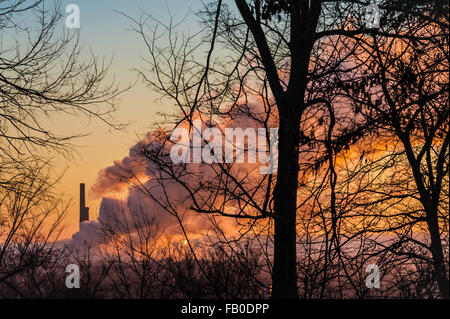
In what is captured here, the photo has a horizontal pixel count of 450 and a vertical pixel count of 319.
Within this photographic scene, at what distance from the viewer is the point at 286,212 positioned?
8.71m

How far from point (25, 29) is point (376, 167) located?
8.09m

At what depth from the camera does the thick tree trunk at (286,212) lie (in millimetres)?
8570

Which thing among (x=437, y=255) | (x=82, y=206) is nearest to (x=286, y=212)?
(x=437, y=255)

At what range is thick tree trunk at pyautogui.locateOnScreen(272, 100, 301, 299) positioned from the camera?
8.57 metres

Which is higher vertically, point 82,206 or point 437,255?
point 82,206

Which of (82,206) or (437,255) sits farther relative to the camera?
(82,206)

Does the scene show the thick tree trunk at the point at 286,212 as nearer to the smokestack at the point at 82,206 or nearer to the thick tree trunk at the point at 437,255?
the thick tree trunk at the point at 437,255

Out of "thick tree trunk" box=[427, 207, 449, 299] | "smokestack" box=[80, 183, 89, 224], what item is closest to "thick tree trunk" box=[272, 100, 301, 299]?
"thick tree trunk" box=[427, 207, 449, 299]

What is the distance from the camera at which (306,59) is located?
8.98m

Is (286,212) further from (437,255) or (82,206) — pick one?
(82,206)

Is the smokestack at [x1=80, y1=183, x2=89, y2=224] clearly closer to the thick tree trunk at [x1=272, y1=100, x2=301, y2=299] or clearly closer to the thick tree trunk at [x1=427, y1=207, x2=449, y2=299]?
the thick tree trunk at [x1=427, y1=207, x2=449, y2=299]

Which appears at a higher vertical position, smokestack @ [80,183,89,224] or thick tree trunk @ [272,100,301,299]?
smokestack @ [80,183,89,224]

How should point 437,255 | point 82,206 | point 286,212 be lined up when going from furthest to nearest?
point 82,206, point 437,255, point 286,212
